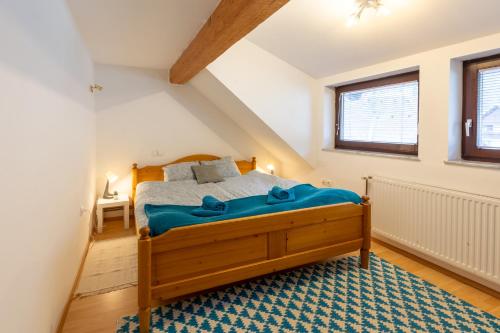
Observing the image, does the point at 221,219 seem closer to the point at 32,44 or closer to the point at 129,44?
the point at 32,44

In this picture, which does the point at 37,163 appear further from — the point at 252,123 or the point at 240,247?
the point at 252,123

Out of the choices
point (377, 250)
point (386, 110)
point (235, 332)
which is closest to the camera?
point (235, 332)

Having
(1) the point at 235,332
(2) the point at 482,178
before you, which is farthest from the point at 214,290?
(2) the point at 482,178

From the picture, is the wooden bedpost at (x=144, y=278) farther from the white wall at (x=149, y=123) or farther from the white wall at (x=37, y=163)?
the white wall at (x=149, y=123)

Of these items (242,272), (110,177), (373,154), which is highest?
(373,154)

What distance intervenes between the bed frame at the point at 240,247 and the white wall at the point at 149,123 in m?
2.33

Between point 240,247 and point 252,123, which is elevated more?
point 252,123

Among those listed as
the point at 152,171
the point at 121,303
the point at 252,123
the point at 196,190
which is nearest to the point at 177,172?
the point at 152,171

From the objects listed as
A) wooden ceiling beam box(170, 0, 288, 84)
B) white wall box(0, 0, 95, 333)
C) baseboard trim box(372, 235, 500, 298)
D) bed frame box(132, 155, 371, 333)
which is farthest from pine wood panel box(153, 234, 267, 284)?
baseboard trim box(372, 235, 500, 298)

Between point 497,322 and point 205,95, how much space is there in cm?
394

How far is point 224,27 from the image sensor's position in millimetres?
2049

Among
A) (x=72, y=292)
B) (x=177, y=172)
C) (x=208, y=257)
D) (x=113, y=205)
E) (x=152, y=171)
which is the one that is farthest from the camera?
(x=152, y=171)

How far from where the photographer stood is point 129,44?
3.05m

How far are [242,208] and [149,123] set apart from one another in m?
2.32
